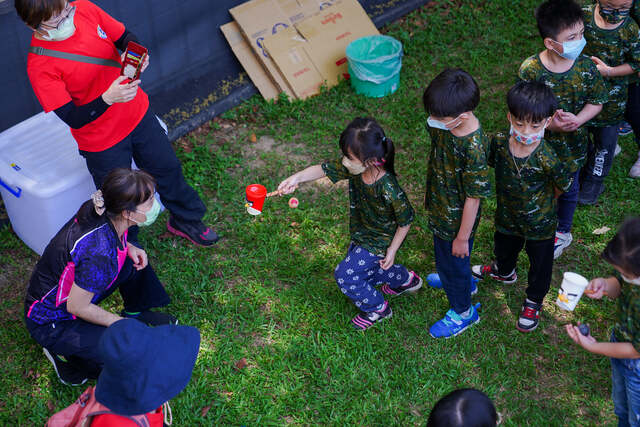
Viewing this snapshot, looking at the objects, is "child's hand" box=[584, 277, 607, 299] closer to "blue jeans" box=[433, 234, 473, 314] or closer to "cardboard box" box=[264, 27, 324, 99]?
"blue jeans" box=[433, 234, 473, 314]

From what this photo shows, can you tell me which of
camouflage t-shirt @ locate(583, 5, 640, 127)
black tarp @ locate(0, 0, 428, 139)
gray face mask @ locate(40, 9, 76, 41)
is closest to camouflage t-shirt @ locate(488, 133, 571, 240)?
camouflage t-shirt @ locate(583, 5, 640, 127)

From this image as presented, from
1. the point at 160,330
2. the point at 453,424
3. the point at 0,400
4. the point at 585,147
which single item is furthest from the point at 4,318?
the point at 585,147

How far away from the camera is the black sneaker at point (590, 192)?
4.55 metres

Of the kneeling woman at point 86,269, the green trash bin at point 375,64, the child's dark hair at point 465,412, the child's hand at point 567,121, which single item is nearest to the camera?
the child's dark hair at point 465,412

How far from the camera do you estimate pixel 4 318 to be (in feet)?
13.4

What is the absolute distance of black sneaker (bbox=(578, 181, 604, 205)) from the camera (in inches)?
179

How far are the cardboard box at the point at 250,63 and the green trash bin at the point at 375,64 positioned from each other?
819 mm

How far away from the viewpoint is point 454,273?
3479 mm

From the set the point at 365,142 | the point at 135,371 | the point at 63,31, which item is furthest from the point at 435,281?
the point at 63,31

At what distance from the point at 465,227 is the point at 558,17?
4.35ft

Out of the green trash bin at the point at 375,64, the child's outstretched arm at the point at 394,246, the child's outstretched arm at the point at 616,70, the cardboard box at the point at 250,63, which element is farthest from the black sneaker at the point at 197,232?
the child's outstretched arm at the point at 616,70

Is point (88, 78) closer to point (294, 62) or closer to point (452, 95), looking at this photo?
point (452, 95)

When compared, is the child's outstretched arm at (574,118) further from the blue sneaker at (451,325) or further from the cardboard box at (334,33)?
the cardboard box at (334,33)

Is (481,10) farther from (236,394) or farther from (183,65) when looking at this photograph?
(236,394)
